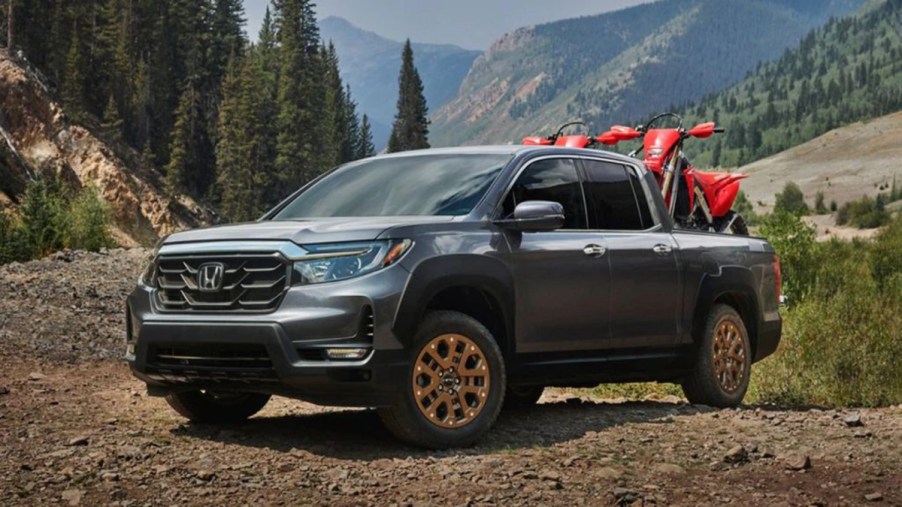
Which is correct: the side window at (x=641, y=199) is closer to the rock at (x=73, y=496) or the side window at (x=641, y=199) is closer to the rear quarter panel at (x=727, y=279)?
the rear quarter panel at (x=727, y=279)

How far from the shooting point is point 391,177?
26.9 ft

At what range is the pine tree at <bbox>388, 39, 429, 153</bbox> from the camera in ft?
354

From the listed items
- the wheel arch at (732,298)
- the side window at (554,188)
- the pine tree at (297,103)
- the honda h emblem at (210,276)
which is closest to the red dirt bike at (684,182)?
the wheel arch at (732,298)

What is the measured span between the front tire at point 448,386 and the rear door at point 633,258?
143 cm

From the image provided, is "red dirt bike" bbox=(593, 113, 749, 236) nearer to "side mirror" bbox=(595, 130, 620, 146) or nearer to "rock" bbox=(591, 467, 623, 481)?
"side mirror" bbox=(595, 130, 620, 146)

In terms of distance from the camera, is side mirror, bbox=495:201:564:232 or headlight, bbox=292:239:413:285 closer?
headlight, bbox=292:239:413:285

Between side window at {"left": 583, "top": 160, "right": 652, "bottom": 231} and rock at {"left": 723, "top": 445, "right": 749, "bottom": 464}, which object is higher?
side window at {"left": 583, "top": 160, "right": 652, "bottom": 231}

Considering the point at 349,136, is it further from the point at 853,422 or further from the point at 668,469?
the point at 668,469

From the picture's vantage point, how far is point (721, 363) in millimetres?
9680

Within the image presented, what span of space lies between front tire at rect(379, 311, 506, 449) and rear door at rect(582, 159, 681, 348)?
1426 millimetres

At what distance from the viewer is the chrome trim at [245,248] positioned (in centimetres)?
673

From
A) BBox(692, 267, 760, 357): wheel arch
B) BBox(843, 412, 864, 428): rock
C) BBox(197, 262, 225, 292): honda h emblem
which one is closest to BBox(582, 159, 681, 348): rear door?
BBox(692, 267, 760, 357): wheel arch

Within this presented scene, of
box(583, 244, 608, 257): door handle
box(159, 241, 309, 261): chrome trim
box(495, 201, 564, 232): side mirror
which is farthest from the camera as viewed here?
box(583, 244, 608, 257): door handle

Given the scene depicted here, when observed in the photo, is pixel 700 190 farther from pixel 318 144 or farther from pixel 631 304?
pixel 318 144
